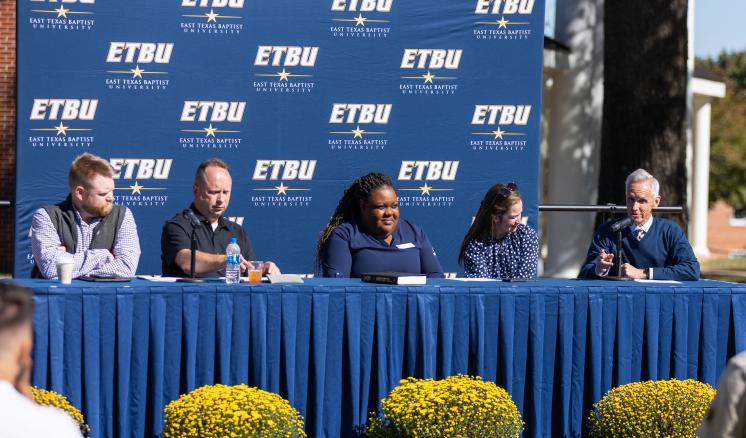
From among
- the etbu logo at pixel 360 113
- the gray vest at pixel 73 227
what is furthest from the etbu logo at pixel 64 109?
the gray vest at pixel 73 227

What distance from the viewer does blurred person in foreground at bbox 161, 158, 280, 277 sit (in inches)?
259

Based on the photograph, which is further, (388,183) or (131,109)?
(131,109)

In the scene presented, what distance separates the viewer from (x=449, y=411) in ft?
17.8

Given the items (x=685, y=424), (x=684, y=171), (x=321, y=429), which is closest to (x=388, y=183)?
(x=321, y=429)

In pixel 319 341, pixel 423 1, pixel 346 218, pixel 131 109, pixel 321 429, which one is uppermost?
pixel 423 1

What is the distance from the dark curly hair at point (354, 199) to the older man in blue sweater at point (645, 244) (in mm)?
1301

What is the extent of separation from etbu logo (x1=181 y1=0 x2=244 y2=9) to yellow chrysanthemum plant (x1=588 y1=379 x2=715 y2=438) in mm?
4434

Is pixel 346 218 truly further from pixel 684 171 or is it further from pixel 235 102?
pixel 684 171

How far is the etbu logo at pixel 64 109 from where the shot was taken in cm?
854

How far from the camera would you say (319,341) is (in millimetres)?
5785

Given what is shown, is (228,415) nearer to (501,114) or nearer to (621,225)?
(621,225)

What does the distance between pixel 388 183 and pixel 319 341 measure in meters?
1.49

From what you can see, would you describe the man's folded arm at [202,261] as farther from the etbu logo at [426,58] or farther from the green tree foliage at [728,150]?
the green tree foliage at [728,150]

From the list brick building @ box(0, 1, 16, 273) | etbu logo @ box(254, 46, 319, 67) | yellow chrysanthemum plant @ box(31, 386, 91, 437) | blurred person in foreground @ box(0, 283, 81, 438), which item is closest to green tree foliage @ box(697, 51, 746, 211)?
brick building @ box(0, 1, 16, 273)
